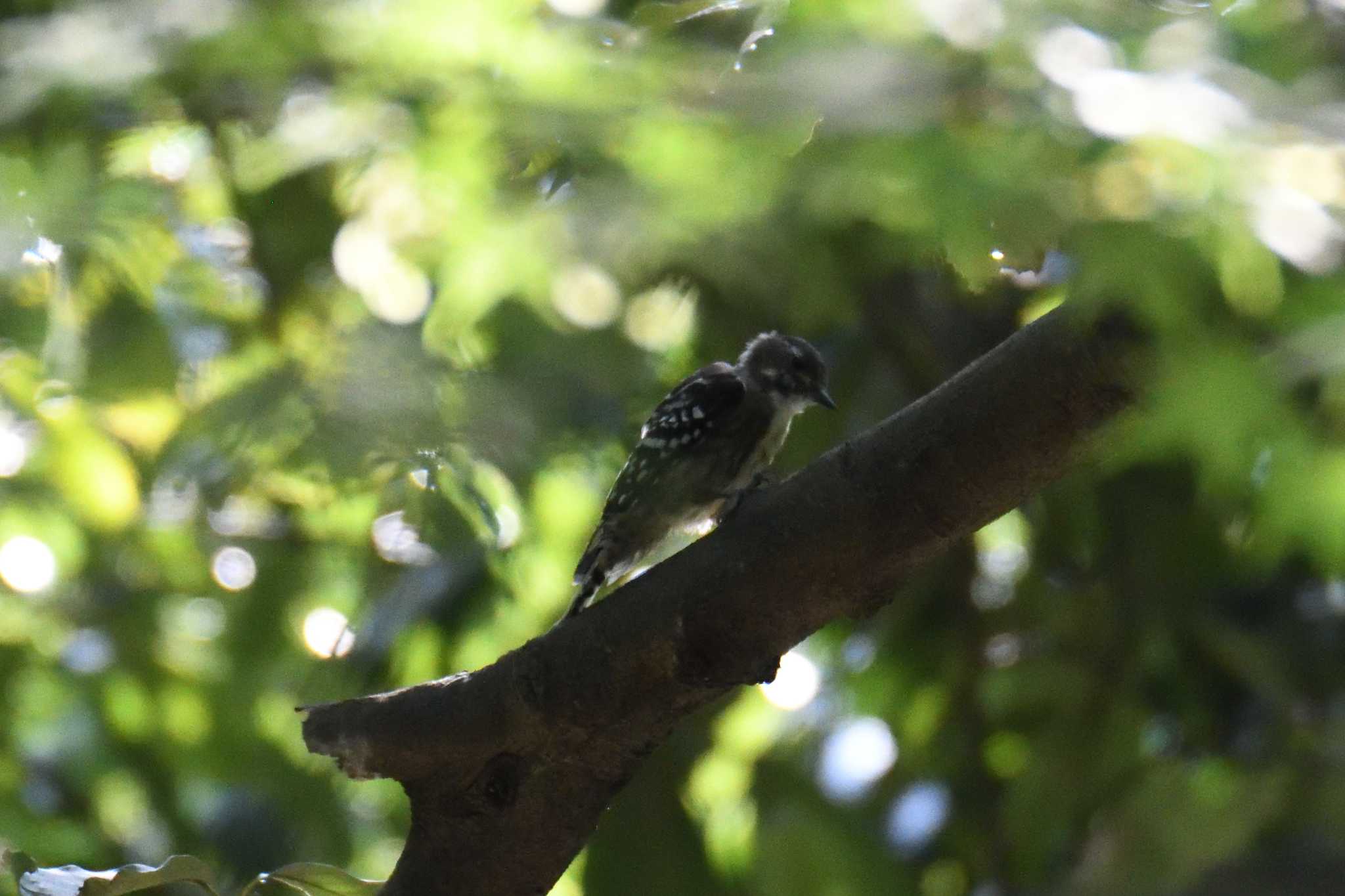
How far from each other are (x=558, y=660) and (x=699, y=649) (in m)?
0.41

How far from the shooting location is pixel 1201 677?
244 inches

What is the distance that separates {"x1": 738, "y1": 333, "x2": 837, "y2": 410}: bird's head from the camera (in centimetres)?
583

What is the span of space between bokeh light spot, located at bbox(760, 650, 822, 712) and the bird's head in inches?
68.8

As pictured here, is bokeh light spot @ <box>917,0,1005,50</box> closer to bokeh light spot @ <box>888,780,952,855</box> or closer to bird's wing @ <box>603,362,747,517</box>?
bird's wing @ <box>603,362,747,517</box>

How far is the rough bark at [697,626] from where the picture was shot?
3.14 m

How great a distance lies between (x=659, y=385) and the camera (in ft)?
17.0

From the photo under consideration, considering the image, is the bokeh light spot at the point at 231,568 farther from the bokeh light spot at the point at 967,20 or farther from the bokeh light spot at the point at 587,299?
the bokeh light spot at the point at 967,20

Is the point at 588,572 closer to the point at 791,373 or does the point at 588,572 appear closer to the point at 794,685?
the point at 791,373

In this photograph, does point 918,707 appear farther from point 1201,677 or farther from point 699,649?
point 699,649

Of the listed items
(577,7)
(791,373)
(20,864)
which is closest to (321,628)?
(791,373)

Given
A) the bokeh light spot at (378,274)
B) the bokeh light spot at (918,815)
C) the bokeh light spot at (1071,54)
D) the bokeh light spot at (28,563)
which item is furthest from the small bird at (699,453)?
the bokeh light spot at (28,563)

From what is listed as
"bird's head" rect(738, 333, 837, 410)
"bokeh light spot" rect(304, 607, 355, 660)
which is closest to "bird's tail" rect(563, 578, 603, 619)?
"bird's head" rect(738, 333, 837, 410)

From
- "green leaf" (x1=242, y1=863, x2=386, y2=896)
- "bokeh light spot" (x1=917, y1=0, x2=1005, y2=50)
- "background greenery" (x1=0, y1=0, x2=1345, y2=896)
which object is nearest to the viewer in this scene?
"background greenery" (x1=0, y1=0, x2=1345, y2=896)

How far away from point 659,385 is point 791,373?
2.86 ft
